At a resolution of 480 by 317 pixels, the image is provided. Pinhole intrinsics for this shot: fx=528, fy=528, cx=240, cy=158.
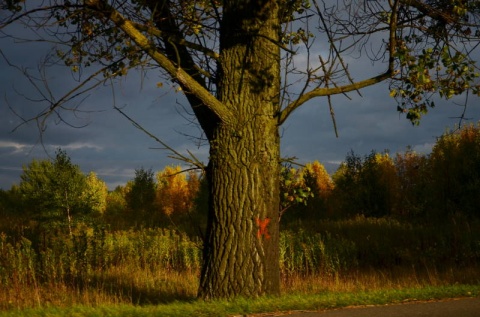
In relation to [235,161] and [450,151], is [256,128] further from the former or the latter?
[450,151]

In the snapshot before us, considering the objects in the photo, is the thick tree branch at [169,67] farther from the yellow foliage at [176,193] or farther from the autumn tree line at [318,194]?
the yellow foliage at [176,193]

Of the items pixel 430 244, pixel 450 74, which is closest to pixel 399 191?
pixel 430 244

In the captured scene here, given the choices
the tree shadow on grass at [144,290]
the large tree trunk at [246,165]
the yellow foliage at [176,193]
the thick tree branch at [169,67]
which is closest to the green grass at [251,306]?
the large tree trunk at [246,165]

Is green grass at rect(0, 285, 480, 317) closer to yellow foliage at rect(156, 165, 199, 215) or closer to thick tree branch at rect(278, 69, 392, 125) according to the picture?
thick tree branch at rect(278, 69, 392, 125)

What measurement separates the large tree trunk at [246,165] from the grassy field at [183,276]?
22.3 inches

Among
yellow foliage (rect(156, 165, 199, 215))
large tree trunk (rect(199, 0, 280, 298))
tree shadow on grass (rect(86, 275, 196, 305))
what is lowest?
tree shadow on grass (rect(86, 275, 196, 305))

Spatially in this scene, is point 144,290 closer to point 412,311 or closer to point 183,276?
point 183,276

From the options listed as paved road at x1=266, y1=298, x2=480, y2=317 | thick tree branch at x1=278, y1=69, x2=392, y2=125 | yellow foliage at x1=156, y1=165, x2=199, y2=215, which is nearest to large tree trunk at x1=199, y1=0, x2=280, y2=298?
thick tree branch at x1=278, y1=69, x2=392, y2=125

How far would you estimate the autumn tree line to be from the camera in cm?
2953

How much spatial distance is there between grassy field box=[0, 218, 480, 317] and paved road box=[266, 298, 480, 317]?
0.43m

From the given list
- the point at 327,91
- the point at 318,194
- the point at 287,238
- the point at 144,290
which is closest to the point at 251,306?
the point at 327,91

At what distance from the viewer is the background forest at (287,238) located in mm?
13008

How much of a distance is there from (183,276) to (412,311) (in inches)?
336

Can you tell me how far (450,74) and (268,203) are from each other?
4.47 metres
